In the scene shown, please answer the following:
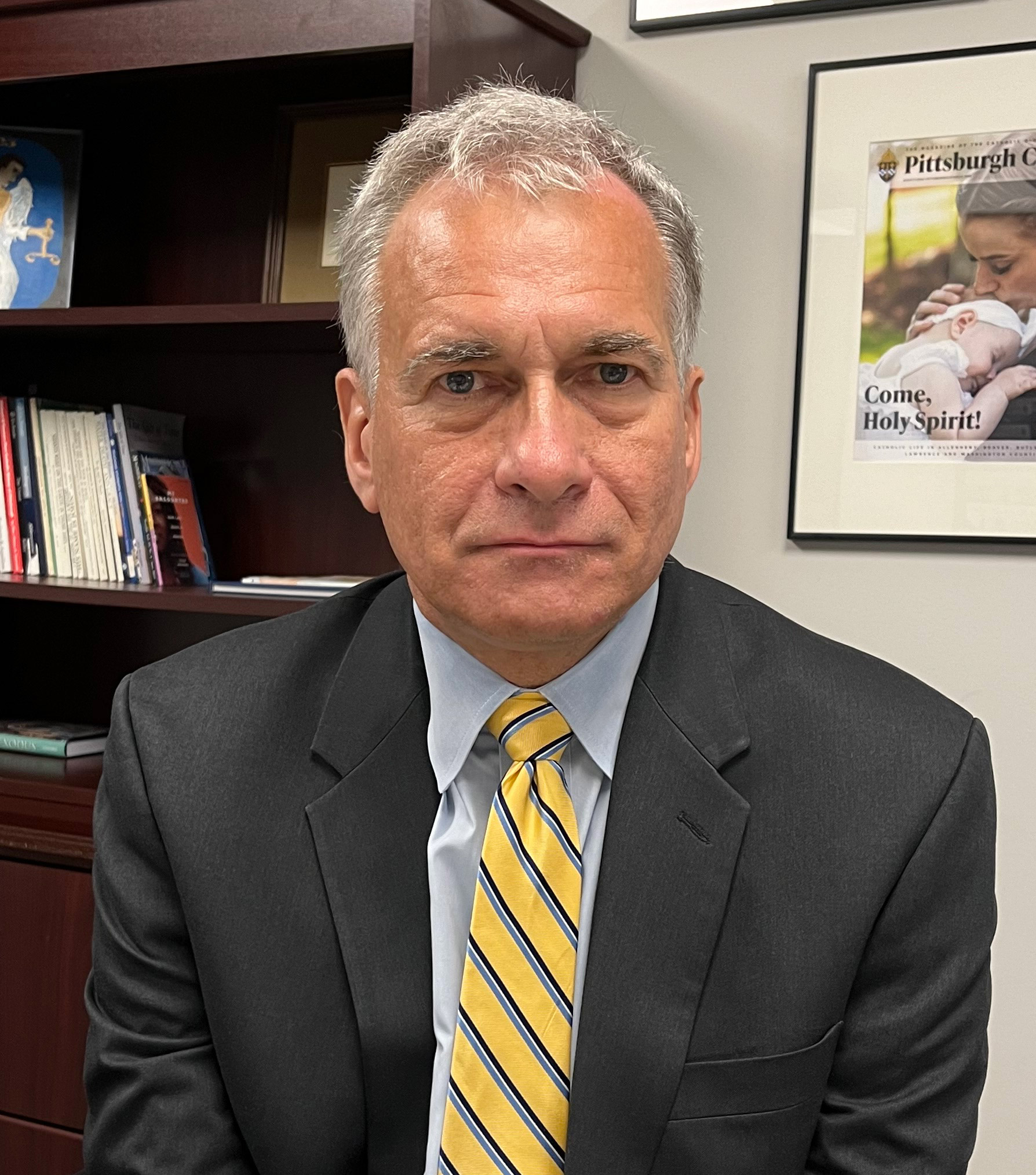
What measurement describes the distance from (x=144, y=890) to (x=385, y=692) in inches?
11.5

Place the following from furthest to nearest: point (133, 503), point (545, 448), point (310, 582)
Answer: point (133, 503) < point (310, 582) < point (545, 448)

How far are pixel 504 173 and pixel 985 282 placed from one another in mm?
1016

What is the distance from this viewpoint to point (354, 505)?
7.37ft

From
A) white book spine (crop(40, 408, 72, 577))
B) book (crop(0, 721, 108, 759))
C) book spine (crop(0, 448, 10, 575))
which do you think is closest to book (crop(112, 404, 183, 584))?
white book spine (crop(40, 408, 72, 577))

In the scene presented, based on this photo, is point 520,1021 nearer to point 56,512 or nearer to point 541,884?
point 541,884

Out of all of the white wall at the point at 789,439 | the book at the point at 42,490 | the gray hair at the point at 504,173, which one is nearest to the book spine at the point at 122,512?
the book at the point at 42,490

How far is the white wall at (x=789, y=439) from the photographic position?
186 centimetres

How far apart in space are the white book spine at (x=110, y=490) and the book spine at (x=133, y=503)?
17 mm

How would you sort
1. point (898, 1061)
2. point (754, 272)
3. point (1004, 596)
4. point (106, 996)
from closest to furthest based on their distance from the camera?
point (898, 1061) < point (106, 996) < point (1004, 596) < point (754, 272)

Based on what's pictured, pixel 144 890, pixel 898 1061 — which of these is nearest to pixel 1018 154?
pixel 898 1061

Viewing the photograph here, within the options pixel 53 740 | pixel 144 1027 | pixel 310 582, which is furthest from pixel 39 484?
pixel 144 1027

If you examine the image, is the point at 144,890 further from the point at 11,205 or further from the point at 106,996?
the point at 11,205

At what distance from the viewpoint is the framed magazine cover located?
1824 millimetres

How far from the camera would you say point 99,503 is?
A: 2.16 meters
